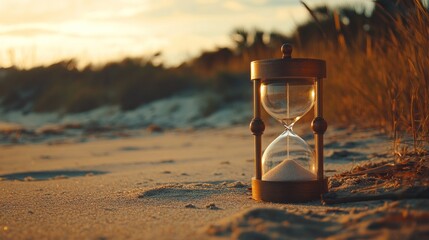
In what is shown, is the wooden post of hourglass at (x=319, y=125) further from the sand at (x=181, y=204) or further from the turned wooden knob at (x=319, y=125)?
the sand at (x=181, y=204)

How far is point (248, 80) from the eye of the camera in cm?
1314

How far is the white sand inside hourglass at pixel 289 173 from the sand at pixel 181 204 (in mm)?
144

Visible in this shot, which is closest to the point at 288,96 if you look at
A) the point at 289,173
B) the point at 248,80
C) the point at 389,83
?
the point at 289,173

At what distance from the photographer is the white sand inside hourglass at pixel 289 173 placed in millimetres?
2832

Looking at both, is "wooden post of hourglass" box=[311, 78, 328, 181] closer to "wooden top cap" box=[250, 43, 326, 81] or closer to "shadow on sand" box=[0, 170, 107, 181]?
"wooden top cap" box=[250, 43, 326, 81]

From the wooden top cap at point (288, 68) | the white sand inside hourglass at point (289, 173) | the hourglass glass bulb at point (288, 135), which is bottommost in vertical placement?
the white sand inside hourglass at point (289, 173)

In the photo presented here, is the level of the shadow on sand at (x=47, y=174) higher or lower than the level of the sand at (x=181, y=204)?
lower

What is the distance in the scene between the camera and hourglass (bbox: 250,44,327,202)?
2.71 metres

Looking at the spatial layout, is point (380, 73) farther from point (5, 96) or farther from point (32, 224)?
point (5, 96)

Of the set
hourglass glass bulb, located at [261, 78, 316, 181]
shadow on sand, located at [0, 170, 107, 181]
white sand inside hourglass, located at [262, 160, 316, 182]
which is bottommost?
shadow on sand, located at [0, 170, 107, 181]

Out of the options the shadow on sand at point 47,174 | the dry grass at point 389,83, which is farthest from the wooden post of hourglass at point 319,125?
the shadow on sand at point 47,174

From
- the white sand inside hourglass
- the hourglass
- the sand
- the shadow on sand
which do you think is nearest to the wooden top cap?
the hourglass

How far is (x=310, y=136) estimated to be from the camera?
5.93m

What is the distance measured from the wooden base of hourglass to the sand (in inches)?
2.2
